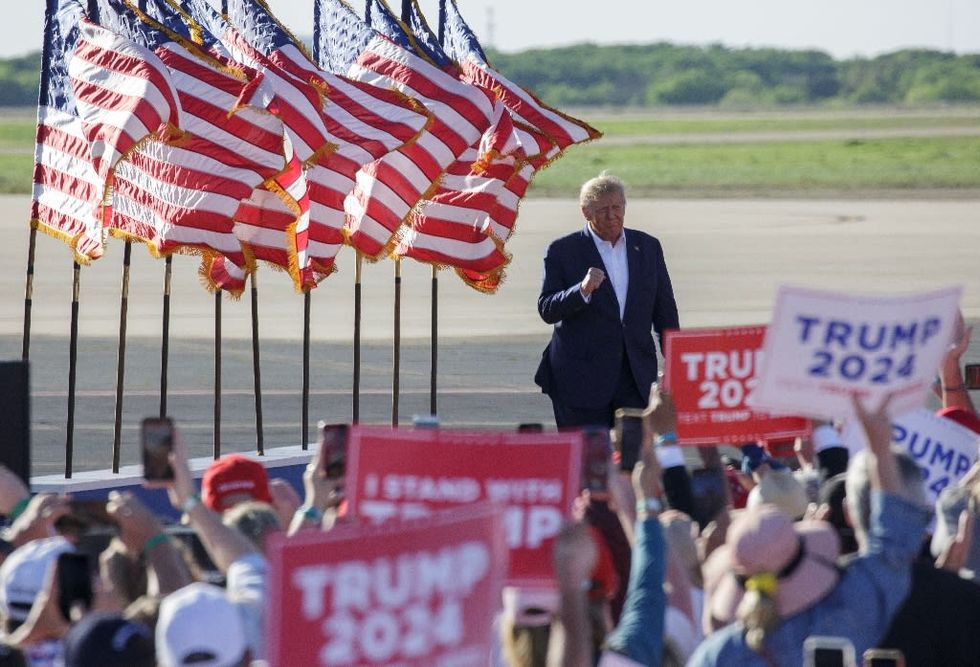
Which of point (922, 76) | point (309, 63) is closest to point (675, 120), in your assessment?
point (922, 76)

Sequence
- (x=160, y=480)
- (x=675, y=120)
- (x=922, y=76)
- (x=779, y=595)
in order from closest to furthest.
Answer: (x=779, y=595)
(x=160, y=480)
(x=675, y=120)
(x=922, y=76)

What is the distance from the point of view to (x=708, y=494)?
20.1ft

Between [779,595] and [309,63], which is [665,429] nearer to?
[779,595]

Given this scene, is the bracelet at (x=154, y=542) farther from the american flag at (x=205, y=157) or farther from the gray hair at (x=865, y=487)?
the american flag at (x=205, y=157)

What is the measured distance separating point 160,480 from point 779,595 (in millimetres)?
1857

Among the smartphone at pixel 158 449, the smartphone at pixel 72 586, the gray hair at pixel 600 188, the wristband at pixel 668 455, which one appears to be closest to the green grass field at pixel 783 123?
the gray hair at pixel 600 188

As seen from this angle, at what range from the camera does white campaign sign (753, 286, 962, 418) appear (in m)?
5.07

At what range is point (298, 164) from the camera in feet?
34.5

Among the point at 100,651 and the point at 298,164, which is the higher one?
the point at 298,164

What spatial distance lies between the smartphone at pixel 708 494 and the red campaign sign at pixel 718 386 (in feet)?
2.99

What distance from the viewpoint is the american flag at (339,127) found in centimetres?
1104

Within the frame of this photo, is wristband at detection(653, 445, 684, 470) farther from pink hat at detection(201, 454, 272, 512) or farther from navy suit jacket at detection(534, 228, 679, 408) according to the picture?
navy suit jacket at detection(534, 228, 679, 408)

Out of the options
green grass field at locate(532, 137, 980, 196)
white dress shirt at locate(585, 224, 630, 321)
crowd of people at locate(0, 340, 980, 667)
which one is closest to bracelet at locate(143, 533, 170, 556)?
crowd of people at locate(0, 340, 980, 667)

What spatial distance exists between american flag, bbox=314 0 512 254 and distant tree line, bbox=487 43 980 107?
4087 inches
